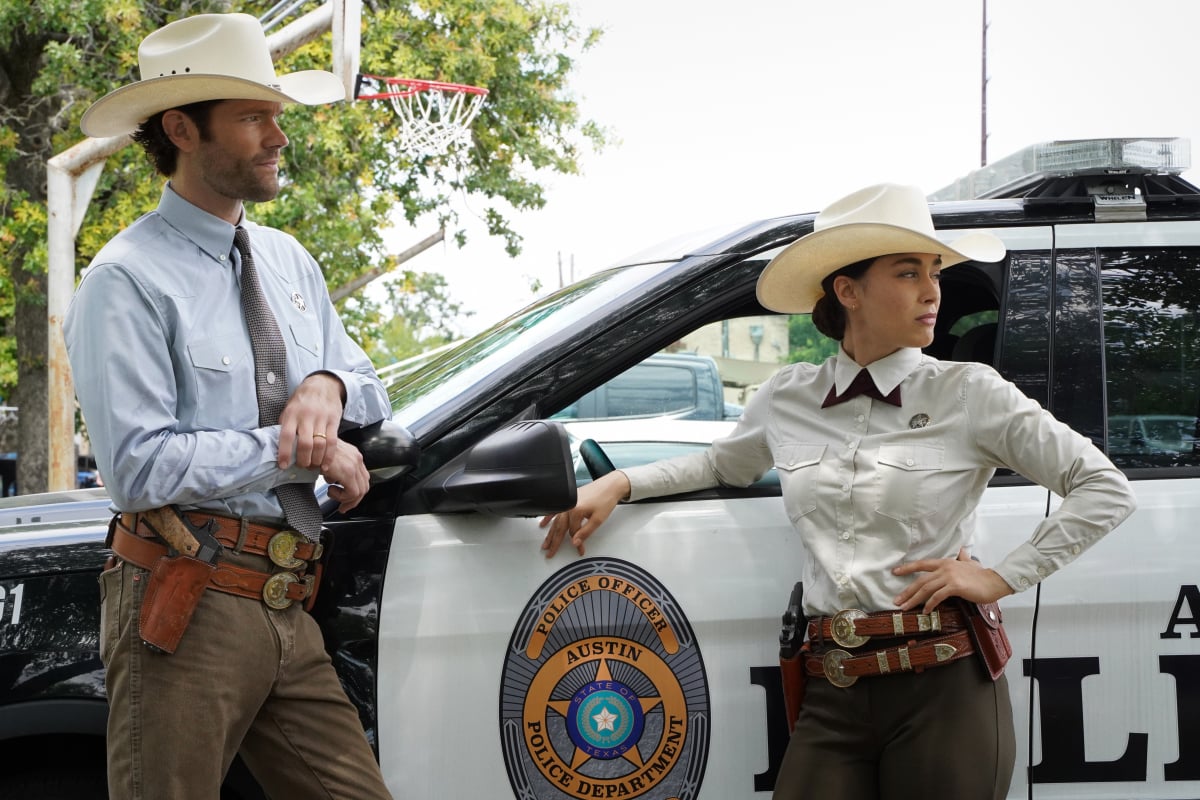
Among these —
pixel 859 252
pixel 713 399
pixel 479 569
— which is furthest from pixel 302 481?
pixel 713 399

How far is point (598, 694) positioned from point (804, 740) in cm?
43

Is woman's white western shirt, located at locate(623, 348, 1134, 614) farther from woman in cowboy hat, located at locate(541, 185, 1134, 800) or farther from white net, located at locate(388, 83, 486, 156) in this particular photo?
white net, located at locate(388, 83, 486, 156)

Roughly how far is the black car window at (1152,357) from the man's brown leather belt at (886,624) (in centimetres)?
70

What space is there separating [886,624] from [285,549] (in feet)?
3.48

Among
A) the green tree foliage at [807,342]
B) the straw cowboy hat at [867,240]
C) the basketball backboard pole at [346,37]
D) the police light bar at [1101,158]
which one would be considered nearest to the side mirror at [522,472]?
the straw cowboy hat at [867,240]

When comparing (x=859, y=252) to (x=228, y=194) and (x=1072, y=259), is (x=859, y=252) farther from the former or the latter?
(x=228, y=194)

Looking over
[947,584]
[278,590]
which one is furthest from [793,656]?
[278,590]

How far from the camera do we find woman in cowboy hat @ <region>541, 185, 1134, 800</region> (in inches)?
81.4

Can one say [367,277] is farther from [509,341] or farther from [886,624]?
[886,624]

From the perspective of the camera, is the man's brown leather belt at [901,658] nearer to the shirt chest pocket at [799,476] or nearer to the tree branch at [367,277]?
the shirt chest pocket at [799,476]

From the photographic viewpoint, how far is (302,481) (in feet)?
6.97

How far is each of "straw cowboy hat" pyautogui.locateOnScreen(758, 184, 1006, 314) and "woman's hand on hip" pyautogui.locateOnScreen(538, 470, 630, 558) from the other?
1.72 ft

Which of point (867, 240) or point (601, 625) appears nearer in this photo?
point (867, 240)

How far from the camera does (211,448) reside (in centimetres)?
199
